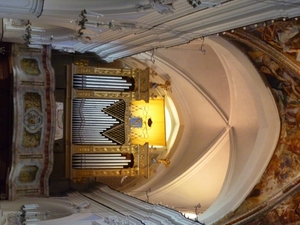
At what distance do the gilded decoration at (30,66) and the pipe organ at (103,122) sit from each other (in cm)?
129

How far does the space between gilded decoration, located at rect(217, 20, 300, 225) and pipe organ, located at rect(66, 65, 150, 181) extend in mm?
3365

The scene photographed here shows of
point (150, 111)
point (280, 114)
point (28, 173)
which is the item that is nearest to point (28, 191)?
point (28, 173)

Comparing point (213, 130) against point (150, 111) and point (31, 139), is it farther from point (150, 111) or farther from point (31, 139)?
point (31, 139)

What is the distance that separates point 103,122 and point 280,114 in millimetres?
4302

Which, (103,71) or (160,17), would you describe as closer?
(160,17)

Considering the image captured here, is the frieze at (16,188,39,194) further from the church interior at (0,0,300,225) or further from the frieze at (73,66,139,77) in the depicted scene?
the frieze at (73,66,139,77)

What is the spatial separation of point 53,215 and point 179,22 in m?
4.11

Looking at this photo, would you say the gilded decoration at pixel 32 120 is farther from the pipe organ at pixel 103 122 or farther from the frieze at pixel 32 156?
the pipe organ at pixel 103 122

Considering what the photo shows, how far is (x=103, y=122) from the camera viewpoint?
410 inches

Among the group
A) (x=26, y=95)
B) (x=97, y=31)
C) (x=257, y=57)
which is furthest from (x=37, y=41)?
(x=257, y=57)

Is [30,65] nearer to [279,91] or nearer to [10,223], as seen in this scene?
[10,223]

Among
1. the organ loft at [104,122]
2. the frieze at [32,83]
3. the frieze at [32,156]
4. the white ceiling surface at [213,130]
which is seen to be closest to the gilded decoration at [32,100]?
the frieze at [32,83]

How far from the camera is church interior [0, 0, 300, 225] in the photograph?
20.7ft

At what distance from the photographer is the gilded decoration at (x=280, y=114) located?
693 centimetres
